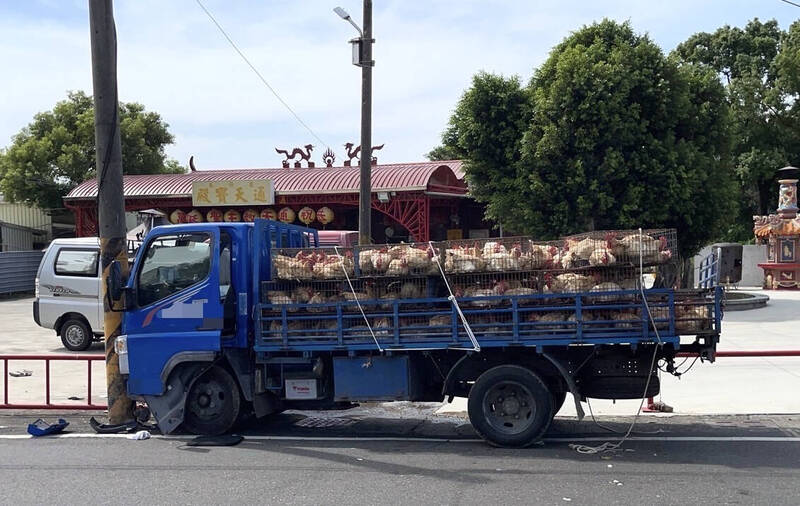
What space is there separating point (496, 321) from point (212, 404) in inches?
129

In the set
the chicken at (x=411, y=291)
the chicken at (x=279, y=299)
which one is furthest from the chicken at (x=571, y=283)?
the chicken at (x=279, y=299)

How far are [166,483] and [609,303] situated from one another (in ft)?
14.3

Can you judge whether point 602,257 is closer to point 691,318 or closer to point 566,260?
Answer: point 566,260

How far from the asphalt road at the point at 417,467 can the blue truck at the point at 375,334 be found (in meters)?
0.49

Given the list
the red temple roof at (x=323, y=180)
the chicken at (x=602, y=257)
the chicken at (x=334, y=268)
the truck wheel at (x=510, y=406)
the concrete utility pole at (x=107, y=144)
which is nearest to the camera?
the chicken at (x=602, y=257)

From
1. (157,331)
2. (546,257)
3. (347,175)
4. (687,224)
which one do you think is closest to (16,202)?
(347,175)

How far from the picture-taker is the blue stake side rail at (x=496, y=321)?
7.48 m

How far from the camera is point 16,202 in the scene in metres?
39.1

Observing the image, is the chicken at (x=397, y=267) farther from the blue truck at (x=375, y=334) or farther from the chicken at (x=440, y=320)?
the chicken at (x=440, y=320)

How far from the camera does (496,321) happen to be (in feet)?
25.7

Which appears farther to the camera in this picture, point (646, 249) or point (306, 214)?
point (306, 214)

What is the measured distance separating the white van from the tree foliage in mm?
10628

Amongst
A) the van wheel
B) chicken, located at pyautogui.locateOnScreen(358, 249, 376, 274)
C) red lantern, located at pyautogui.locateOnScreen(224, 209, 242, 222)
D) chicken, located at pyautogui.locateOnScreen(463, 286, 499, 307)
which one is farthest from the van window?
red lantern, located at pyautogui.locateOnScreen(224, 209, 242, 222)

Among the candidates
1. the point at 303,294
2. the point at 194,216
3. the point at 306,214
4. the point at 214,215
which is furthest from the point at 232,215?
the point at 303,294
